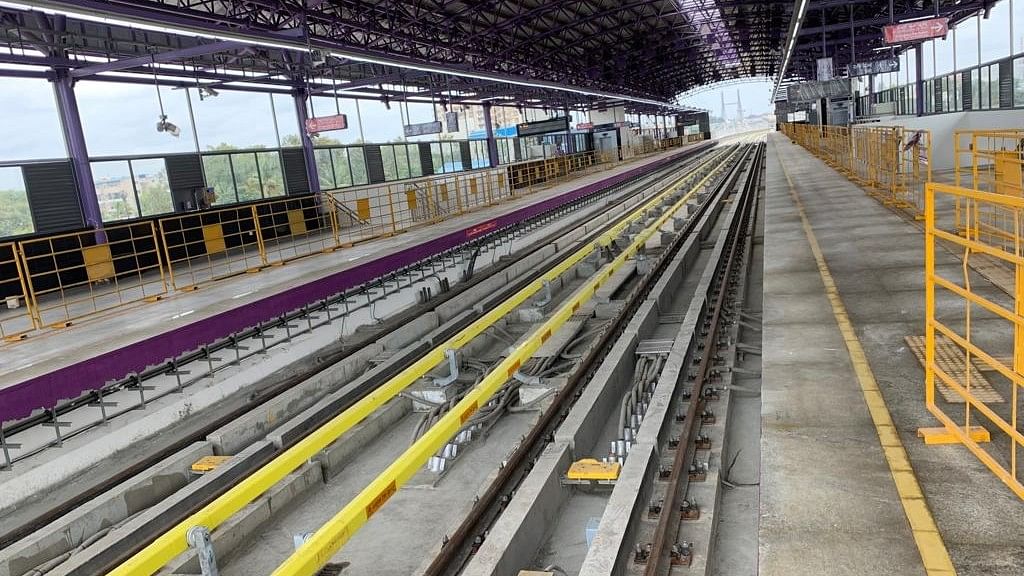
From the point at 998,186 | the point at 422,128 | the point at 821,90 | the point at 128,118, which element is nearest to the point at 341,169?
the point at 422,128

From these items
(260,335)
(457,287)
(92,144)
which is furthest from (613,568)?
(92,144)

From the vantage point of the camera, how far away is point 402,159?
114 ft

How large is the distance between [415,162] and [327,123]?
43.7ft

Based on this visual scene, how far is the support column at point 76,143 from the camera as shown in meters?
18.6

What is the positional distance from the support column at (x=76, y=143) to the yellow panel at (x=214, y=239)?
3721 millimetres

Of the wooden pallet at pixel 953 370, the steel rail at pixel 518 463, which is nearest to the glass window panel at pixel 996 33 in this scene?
the steel rail at pixel 518 463

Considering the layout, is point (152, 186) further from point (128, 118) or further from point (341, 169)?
point (341, 169)

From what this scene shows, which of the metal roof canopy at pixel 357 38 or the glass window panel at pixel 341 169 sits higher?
the metal roof canopy at pixel 357 38

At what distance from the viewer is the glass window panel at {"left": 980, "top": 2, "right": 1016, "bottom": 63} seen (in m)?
25.8

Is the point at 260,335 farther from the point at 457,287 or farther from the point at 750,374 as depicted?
the point at 750,374

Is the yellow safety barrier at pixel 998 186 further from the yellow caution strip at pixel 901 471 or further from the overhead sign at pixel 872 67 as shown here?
the overhead sign at pixel 872 67

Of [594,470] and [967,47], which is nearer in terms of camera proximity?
[594,470]

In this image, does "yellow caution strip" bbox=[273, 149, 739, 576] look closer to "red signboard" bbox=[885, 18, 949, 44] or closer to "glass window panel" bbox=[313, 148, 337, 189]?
"red signboard" bbox=[885, 18, 949, 44]

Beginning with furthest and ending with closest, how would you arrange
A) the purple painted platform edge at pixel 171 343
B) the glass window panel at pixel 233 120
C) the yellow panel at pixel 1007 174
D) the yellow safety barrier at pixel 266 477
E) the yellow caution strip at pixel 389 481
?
the glass window panel at pixel 233 120 < the yellow panel at pixel 1007 174 < the purple painted platform edge at pixel 171 343 < the yellow safety barrier at pixel 266 477 < the yellow caution strip at pixel 389 481
